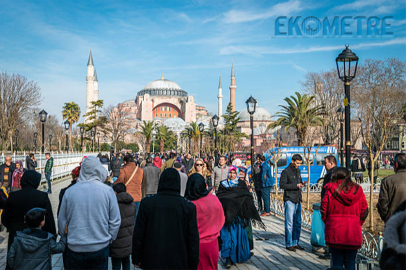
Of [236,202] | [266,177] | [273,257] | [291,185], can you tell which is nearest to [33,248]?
[236,202]

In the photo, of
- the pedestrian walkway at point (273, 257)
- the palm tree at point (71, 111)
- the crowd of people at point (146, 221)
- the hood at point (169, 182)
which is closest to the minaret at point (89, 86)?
the palm tree at point (71, 111)

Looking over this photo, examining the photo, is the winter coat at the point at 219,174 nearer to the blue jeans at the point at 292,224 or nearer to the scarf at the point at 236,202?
the blue jeans at the point at 292,224

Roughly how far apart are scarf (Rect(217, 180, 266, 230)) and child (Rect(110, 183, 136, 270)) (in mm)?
1611

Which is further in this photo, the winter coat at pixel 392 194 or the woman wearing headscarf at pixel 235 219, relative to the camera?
the woman wearing headscarf at pixel 235 219

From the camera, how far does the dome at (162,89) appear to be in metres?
119

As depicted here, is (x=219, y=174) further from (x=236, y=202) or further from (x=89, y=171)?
(x=89, y=171)

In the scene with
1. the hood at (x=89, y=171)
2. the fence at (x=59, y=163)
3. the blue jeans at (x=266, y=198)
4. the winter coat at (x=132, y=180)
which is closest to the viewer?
the hood at (x=89, y=171)

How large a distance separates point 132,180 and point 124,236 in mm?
2850

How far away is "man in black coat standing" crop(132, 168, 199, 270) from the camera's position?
10.9ft

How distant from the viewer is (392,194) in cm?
489

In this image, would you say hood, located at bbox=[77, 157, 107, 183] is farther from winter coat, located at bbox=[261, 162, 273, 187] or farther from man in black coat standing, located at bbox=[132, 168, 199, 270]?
winter coat, located at bbox=[261, 162, 273, 187]

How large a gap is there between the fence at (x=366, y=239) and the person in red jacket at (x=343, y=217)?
3.53ft

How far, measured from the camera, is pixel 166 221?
11.0 ft

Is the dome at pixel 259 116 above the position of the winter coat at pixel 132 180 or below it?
above
